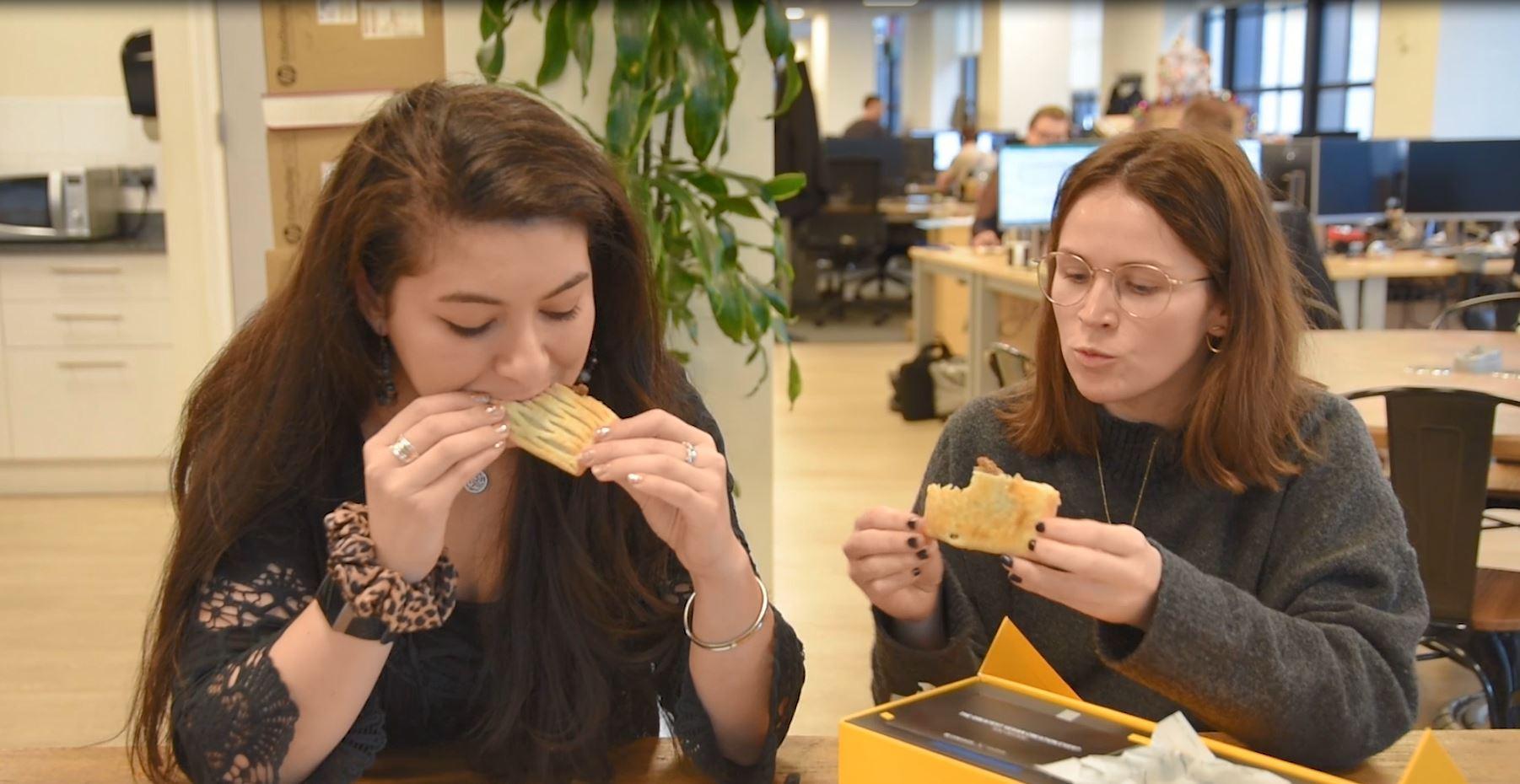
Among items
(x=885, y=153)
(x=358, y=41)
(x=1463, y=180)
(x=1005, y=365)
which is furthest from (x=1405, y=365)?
(x=885, y=153)

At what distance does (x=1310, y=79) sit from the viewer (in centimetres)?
1139

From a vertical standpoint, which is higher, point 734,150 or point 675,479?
point 734,150

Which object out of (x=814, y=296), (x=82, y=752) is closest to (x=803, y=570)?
(x=82, y=752)

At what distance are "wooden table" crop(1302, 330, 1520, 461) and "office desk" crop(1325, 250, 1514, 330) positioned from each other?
1.52 metres

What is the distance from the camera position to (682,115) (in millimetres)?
2920

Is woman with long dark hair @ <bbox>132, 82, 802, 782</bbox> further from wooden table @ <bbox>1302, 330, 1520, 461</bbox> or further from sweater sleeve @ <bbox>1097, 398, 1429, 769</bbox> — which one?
wooden table @ <bbox>1302, 330, 1520, 461</bbox>

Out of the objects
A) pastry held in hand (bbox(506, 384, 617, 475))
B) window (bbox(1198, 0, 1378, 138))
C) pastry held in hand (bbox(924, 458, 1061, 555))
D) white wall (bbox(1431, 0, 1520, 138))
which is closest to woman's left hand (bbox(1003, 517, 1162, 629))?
pastry held in hand (bbox(924, 458, 1061, 555))

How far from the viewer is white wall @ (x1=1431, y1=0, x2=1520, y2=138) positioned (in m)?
8.23

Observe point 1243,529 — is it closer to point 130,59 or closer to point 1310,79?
point 130,59

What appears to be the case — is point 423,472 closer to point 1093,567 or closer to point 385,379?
point 385,379

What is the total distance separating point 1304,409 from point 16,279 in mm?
5040

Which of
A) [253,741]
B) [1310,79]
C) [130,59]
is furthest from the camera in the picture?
[1310,79]

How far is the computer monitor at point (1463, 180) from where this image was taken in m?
5.76

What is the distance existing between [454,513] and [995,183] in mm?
5572
